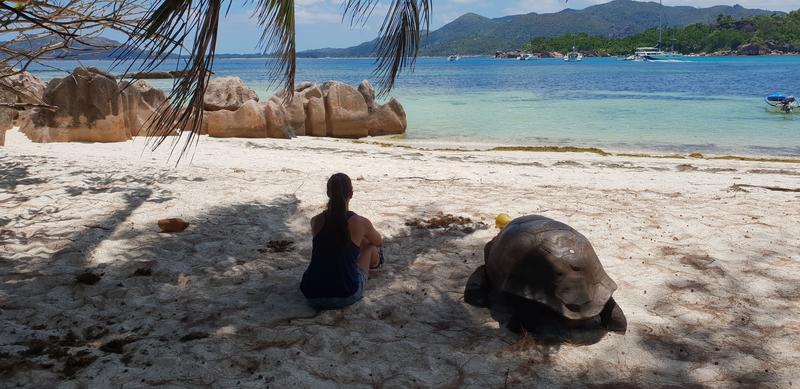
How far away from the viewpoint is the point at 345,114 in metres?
16.6

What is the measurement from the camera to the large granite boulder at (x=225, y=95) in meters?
16.1

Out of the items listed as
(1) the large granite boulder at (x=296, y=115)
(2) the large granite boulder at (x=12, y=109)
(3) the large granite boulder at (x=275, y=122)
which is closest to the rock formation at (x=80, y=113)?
(2) the large granite boulder at (x=12, y=109)

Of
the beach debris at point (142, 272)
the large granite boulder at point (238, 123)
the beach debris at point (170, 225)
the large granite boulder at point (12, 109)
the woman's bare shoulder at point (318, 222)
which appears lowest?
the beach debris at point (142, 272)

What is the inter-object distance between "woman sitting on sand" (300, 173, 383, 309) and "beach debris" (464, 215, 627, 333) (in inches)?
37.2

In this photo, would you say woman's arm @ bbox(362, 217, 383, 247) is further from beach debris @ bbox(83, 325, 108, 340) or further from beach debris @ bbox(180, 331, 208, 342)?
beach debris @ bbox(83, 325, 108, 340)

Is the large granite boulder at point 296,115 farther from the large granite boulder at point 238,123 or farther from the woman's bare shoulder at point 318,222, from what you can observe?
the woman's bare shoulder at point 318,222

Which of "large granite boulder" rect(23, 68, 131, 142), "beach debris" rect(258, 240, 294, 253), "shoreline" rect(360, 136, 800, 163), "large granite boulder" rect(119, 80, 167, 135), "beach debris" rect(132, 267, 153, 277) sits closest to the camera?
"beach debris" rect(132, 267, 153, 277)

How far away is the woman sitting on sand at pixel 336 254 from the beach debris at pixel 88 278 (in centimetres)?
158

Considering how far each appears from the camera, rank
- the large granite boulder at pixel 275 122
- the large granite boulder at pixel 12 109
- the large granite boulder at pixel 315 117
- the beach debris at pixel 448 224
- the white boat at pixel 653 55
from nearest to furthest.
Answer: the beach debris at pixel 448 224 < the large granite boulder at pixel 12 109 < the large granite boulder at pixel 275 122 < the large granite boulder at pixel 315 117 < the white boat at pixel 653 55

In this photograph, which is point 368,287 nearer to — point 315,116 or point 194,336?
point 194,336

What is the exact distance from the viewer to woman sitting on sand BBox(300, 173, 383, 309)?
3.91 m

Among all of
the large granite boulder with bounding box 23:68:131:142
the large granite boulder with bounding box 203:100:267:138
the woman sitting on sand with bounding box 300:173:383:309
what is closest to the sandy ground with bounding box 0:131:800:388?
the woman sitting on sand with bounding box 300:173:383:309

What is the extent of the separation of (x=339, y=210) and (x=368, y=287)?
2.64ft

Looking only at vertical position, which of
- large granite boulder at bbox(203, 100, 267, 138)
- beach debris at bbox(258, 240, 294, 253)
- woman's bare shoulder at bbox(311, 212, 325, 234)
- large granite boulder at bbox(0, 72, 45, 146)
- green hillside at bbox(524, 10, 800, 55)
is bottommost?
beach debris at bbox(258, 240, 294, 253)
